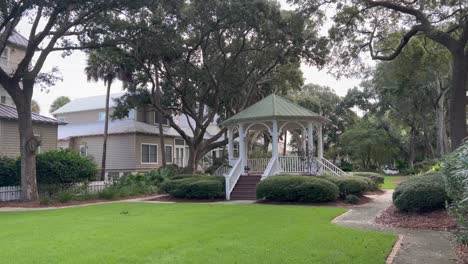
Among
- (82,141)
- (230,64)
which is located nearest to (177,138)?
(82,141)

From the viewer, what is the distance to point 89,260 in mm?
7074

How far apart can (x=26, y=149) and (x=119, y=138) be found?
14742 millimetres

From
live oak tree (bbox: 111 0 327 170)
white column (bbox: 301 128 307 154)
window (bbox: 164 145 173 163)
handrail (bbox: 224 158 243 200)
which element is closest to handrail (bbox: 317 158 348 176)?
white column (bbox: 301 128 307 154)

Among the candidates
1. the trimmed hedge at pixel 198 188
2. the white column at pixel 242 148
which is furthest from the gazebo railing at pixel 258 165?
the trimmed hedge at pixel 198 188

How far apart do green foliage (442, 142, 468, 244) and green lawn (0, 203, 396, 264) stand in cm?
145

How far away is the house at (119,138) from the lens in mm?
34125

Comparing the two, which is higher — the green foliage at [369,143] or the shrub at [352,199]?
the green foliage at [369,143]

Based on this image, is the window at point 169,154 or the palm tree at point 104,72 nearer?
the palm tree at point 104,72

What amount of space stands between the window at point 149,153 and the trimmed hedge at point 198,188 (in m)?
14.6

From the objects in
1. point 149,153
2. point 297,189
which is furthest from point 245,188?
point 149,153

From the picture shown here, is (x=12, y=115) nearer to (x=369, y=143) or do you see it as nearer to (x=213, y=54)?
(x=213, y=54)

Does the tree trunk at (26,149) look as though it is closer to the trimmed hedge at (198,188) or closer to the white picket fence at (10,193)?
the white picket fence at (10,193)

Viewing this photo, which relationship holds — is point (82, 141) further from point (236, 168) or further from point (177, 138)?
point (236, 168)

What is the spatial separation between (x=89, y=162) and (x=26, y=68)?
6062mm
